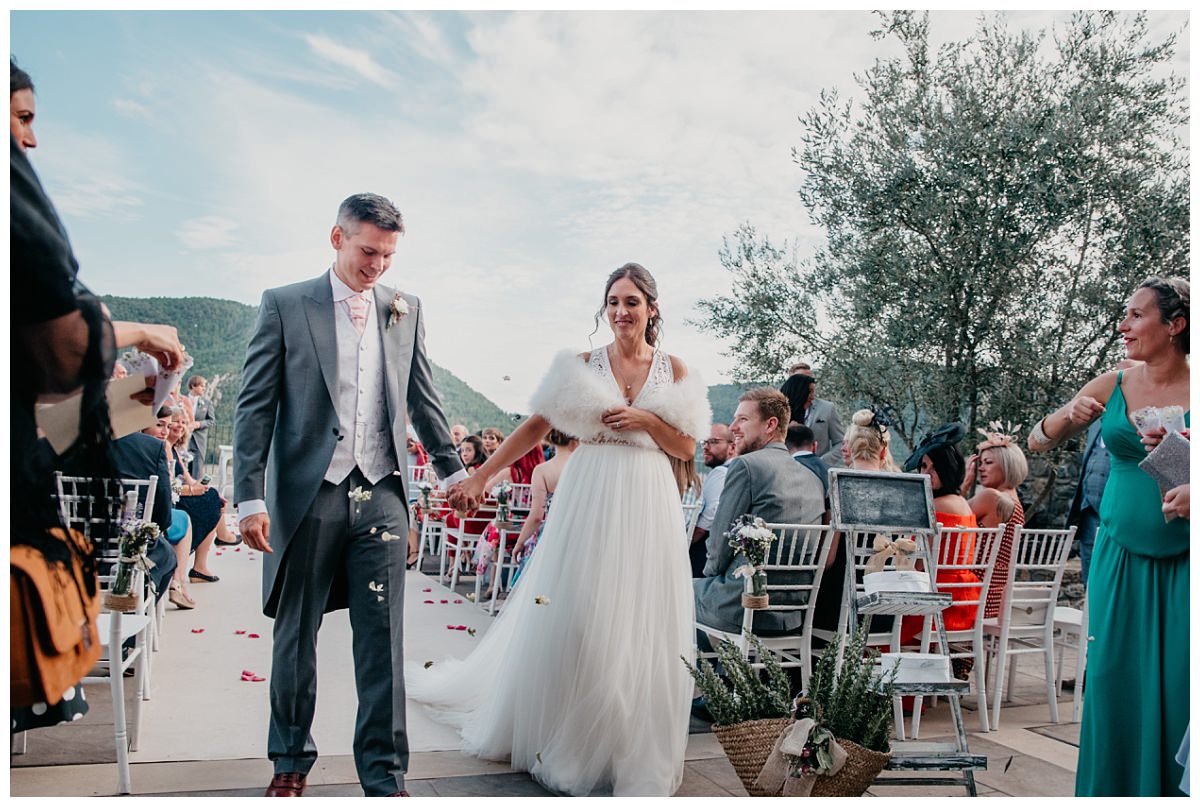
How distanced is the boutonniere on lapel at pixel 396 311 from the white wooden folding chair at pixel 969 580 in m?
2.63

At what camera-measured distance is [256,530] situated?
2.88 meters

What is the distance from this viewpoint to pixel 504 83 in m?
6.59

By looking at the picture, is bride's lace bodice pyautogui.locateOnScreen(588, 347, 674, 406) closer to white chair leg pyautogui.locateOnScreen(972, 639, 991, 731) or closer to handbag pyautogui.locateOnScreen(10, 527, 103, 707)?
white chair leg pyautogui.locateOnScreen(972, 639, 991, 731)

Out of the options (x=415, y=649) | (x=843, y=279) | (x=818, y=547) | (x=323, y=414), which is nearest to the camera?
(x=323, y=414)

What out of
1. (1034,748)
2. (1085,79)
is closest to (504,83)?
(1034,748)

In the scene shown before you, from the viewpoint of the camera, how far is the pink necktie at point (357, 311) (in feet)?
10.1

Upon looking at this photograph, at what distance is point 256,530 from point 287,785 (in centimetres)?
78

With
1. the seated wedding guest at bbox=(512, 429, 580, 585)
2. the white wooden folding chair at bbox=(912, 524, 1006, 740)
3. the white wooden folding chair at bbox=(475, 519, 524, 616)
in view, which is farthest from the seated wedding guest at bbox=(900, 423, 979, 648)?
the white wooden folding chair at bbox=(475, 519, 524, 616)

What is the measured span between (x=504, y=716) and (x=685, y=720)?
26.5 inches

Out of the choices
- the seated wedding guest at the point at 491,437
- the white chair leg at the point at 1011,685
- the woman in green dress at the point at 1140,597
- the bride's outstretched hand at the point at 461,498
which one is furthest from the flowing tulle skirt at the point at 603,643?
the seated wedding guest at the point at 491,437

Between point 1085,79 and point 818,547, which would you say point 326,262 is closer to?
point 818,547

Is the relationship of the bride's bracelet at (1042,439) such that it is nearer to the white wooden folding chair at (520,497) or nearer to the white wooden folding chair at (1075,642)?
the white wooden folding chair at (1075,642)

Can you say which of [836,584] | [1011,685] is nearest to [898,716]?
[836,584]

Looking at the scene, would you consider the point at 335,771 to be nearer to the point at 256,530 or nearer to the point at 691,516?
the point at 256,530
